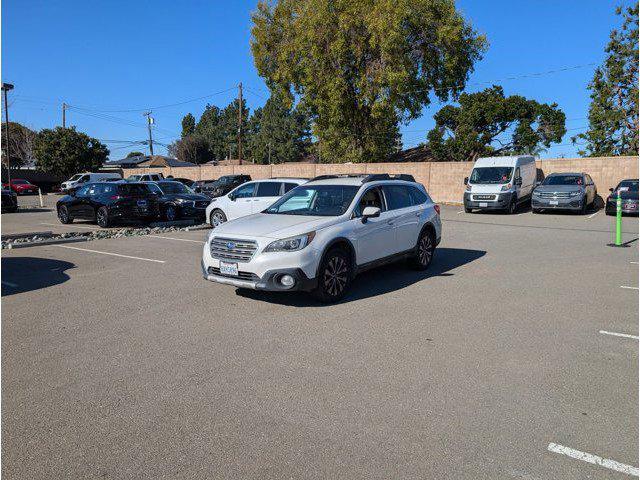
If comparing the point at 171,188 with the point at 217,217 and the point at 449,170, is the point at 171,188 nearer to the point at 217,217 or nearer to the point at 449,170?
the point at 217,217

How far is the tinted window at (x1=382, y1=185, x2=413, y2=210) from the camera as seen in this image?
8159mm

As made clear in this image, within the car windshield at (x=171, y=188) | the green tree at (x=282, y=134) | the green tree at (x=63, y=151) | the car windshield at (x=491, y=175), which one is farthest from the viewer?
the green tree at (x=282, y=134)

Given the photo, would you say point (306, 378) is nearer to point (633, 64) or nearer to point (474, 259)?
point (474, 259)

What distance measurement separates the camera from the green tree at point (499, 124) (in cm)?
5241

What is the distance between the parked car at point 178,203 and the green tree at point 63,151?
39.2 meters

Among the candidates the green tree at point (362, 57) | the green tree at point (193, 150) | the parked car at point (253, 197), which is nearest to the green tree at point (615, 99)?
the green tree at point (362, 57)

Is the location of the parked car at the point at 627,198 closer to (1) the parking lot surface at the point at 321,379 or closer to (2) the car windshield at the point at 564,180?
(2) the car windshield at the point at 564,180

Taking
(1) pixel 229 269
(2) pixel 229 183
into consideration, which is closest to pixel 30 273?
(1) pixel 229 269

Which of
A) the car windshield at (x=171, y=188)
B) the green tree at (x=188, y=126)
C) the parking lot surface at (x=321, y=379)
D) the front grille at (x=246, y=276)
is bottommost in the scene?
the parking lot surface at (x=321, y=379)

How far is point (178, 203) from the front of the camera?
17906 millimetres

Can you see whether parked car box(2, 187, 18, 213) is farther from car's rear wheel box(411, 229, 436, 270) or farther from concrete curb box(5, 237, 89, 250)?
car's rear wheel box(411, 229, 436, 270)

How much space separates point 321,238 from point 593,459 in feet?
13.2

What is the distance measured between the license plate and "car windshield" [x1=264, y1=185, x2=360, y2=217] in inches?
56.6

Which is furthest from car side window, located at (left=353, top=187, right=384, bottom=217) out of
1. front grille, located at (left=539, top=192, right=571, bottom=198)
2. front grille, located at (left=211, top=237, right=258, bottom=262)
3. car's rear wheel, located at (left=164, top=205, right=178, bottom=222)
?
front grille, located at (left=539, top=192, right=571, bottom=198)
